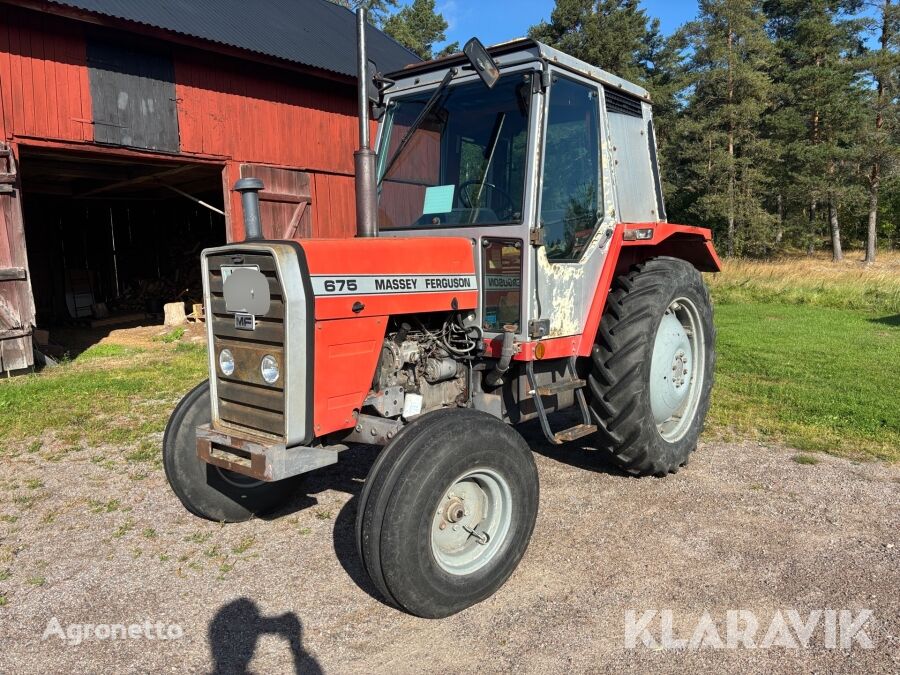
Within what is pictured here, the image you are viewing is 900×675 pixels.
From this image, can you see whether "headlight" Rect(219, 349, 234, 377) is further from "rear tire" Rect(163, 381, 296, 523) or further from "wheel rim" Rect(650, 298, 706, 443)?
"wheel rim" Rect(650, 298, 706, 443)

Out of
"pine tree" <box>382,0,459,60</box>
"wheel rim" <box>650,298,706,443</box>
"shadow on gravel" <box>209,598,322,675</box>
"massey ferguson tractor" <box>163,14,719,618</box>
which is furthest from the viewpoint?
"pine tree" <box>382,0,459,60</box>

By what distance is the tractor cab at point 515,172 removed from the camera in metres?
3.40

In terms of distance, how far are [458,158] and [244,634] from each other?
2594 millimetres

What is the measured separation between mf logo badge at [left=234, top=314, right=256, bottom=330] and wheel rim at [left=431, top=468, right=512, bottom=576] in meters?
1.13

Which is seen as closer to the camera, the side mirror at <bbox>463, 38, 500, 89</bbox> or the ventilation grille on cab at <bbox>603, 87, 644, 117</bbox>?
the side mirror at <bbox>463, 38, 500, 89</bbox>

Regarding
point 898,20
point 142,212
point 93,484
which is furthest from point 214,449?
point 898,20

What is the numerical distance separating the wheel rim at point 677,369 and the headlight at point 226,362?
2.50 meters

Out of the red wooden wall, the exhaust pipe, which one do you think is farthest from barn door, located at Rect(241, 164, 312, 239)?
the exhaust pipe

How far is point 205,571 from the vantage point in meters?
3.21

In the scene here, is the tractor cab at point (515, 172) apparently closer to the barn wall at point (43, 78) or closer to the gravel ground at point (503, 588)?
the gravel ground at point (503, 588)

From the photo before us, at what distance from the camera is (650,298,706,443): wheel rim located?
428 cm

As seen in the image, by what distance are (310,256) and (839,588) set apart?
278cm

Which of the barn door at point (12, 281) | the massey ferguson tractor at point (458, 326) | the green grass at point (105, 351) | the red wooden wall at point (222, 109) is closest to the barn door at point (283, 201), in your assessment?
the red wooden wall at point (222, 109)

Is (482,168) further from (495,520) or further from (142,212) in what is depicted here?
(142,212)
